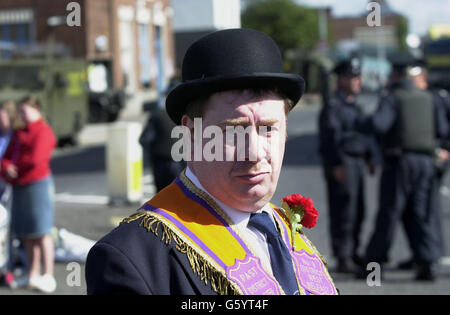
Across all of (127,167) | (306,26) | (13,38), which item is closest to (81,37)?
(13,38)

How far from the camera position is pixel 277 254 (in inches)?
88.6

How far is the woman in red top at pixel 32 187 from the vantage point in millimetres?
6961

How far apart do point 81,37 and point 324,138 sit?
25638 millimetres

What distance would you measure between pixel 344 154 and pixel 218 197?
5.33 meters

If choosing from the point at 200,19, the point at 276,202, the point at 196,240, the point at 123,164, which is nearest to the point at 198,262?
the point at 196,240

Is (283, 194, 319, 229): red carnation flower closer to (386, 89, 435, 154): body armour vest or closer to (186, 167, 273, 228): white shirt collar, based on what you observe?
(186, 167, 273, 228): white shirt collar

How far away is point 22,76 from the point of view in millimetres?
20969

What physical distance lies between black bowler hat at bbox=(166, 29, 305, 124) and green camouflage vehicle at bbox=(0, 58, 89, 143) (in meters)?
18.7

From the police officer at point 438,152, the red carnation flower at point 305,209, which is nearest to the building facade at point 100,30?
the police officer at point 438,152

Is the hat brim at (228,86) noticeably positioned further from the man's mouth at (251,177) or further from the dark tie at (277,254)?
the dark tie at (277,254)

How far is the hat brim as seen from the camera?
2037mm

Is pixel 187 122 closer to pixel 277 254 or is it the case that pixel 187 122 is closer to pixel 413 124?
pixel 277 254

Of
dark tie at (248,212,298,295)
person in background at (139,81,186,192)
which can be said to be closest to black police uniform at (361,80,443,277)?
person in background at (139,81,186,192)
